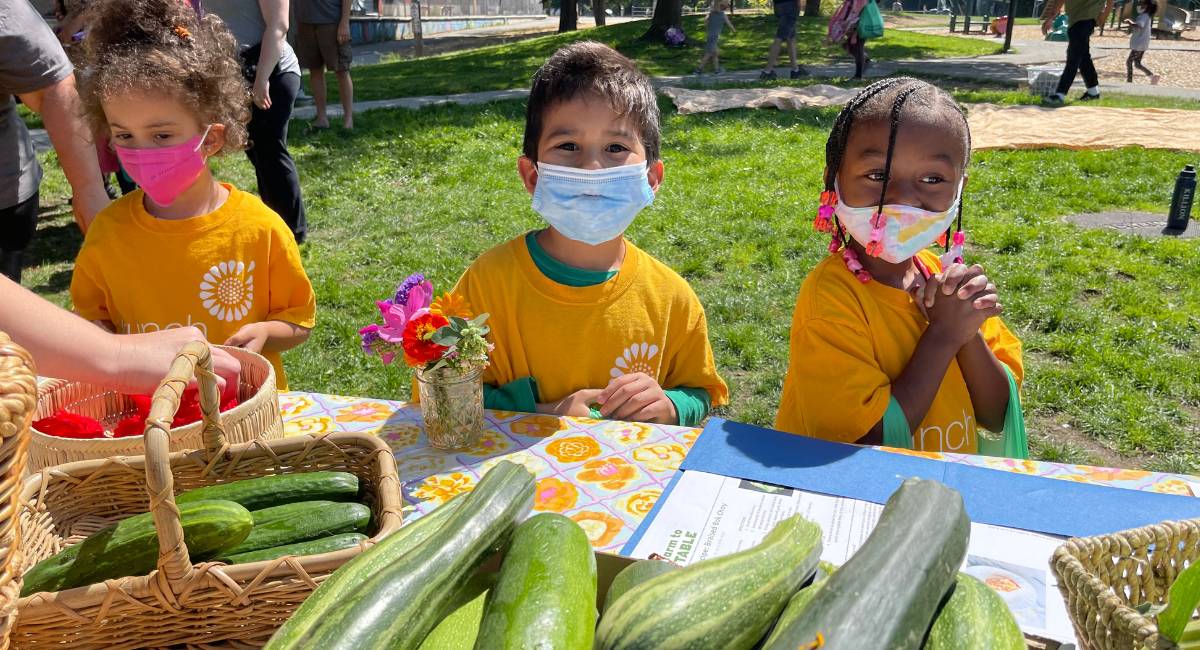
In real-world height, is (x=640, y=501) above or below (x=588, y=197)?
below

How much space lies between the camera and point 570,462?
6.59ft

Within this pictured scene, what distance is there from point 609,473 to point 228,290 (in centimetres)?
179

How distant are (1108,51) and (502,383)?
2690cm

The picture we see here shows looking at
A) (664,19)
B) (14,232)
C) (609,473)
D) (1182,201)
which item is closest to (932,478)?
(609,473)

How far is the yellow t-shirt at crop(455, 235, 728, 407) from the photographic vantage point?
257 cm

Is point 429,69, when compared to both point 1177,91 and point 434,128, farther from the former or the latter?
point 1177,91

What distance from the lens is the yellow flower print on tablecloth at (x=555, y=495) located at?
1822mm

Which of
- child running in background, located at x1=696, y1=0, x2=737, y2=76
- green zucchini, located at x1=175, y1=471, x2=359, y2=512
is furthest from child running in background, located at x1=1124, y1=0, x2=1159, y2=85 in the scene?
green zucchini, located at x1=175, y1=471, x2=359, y2=512

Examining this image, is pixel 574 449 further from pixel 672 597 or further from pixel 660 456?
pixel 672 597

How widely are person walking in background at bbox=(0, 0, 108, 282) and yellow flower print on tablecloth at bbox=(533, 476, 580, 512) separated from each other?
2.91 metres

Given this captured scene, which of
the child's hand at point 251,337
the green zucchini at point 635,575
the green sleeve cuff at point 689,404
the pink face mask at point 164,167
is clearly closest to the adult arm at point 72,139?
the pink face mask at point 164,167

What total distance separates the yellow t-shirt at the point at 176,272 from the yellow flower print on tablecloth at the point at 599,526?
5.43 ft

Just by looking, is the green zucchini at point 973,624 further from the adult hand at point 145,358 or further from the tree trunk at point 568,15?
the tree trunk at point 568,15

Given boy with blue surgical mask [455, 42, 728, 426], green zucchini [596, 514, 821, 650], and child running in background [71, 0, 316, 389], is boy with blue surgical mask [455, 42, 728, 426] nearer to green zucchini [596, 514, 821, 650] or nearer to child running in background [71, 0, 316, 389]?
child running in background [71, 0, 316, 389]
